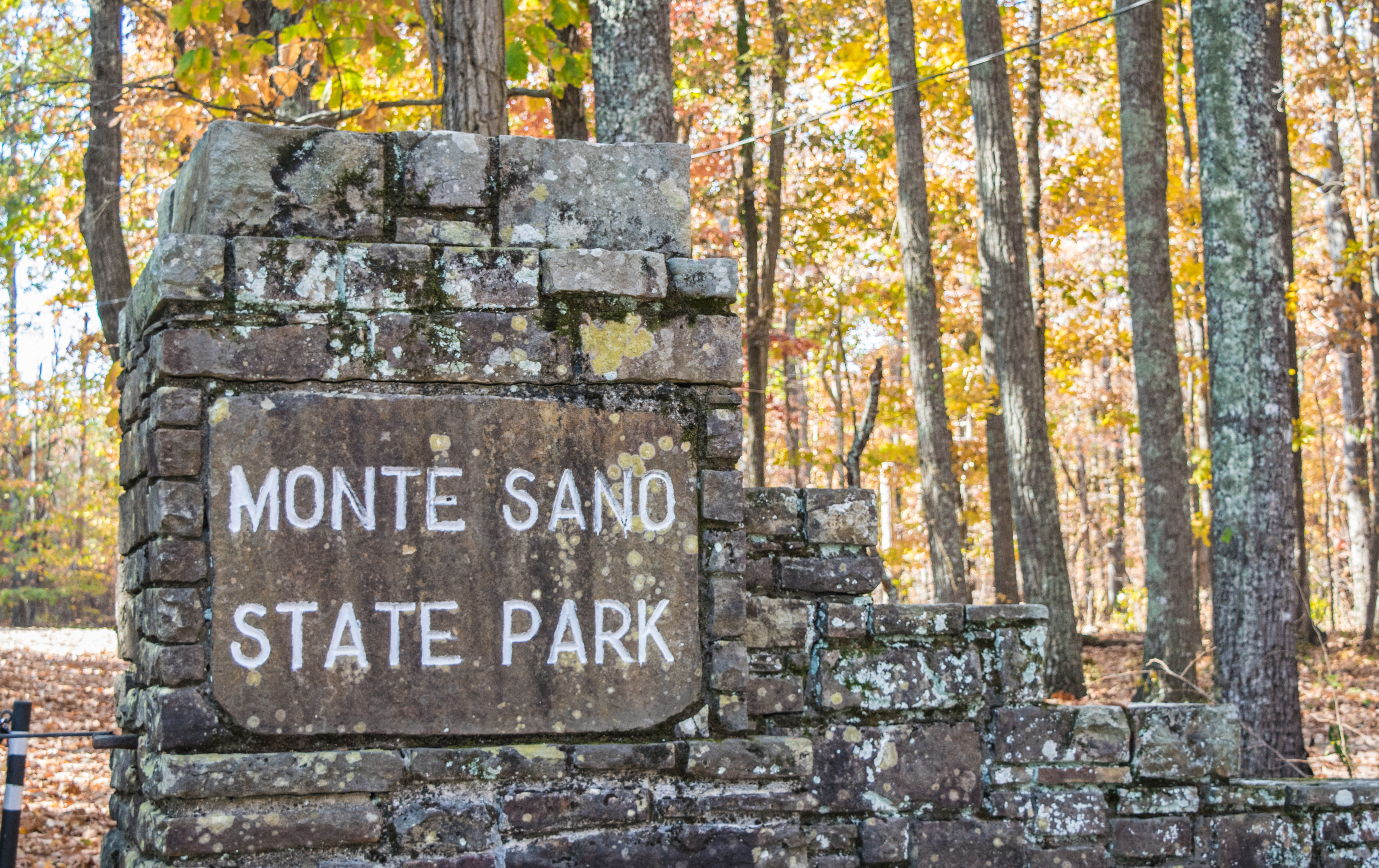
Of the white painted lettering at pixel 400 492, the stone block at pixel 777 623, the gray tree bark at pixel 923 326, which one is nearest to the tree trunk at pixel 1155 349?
the gray tree bark at pixel 923 326

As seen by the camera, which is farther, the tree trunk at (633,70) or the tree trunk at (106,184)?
the tree trunk at (106,184)

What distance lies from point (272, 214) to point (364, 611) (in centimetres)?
113

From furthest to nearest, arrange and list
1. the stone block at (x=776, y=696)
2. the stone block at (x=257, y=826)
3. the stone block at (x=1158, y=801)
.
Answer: the stone block at (x=1158, y=801) → the stone block at (x=776, y=696) → the stone block at (x=257, y=826)

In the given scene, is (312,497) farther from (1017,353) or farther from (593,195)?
(1017,353)

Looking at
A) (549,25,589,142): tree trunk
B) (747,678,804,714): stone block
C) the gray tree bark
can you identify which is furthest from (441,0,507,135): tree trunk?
the gray tree bark

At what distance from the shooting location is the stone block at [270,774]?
3074 millimetres

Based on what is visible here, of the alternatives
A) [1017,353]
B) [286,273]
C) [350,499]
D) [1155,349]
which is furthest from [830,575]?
[1017,353]

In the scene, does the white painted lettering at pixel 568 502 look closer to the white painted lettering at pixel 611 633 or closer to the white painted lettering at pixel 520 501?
the white painted lettering at pixel 520 501

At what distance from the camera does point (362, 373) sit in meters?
3.30

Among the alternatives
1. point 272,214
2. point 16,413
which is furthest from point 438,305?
point 16,413

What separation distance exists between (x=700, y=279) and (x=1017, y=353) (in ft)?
25.7

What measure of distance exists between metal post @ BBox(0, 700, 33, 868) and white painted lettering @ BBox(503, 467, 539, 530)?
5.64 ft

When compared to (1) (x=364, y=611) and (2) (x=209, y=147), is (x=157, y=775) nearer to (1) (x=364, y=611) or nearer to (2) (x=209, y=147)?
(1) (x=364, y=611)

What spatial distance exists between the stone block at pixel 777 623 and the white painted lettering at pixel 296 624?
143 centimetres
